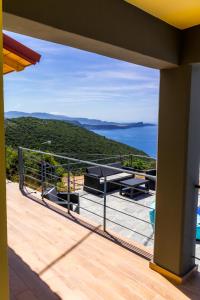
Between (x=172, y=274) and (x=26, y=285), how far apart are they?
4.05ft

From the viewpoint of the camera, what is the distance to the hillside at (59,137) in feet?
43.7

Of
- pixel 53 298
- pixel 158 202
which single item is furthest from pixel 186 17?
pixel 53 298

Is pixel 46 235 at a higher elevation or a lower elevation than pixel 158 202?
lower

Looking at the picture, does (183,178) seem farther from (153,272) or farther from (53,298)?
(53,298)

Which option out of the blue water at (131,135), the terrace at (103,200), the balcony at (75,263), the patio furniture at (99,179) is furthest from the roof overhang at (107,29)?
the blue water at (131,135)

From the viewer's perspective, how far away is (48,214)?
11.6 feet

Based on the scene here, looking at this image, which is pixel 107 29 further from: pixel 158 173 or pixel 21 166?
pixel 21 166

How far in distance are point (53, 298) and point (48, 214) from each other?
→ 1600 millimetres

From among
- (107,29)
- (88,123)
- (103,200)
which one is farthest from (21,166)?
(88,123)

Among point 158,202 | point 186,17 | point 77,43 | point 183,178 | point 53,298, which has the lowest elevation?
point 53,298

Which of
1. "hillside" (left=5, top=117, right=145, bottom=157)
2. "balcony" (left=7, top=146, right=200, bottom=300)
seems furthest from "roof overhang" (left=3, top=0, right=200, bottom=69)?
"hillside" (left=5, top=117, right=145, bottom=157)

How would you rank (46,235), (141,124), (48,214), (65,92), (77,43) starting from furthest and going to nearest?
(65,92) < (141,124) < (48,214) < (46,235) < (77,43)

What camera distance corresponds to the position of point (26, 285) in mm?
2139

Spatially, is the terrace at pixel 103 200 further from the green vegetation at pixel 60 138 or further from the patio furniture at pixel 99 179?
the green vegetation at pixel 60 138
